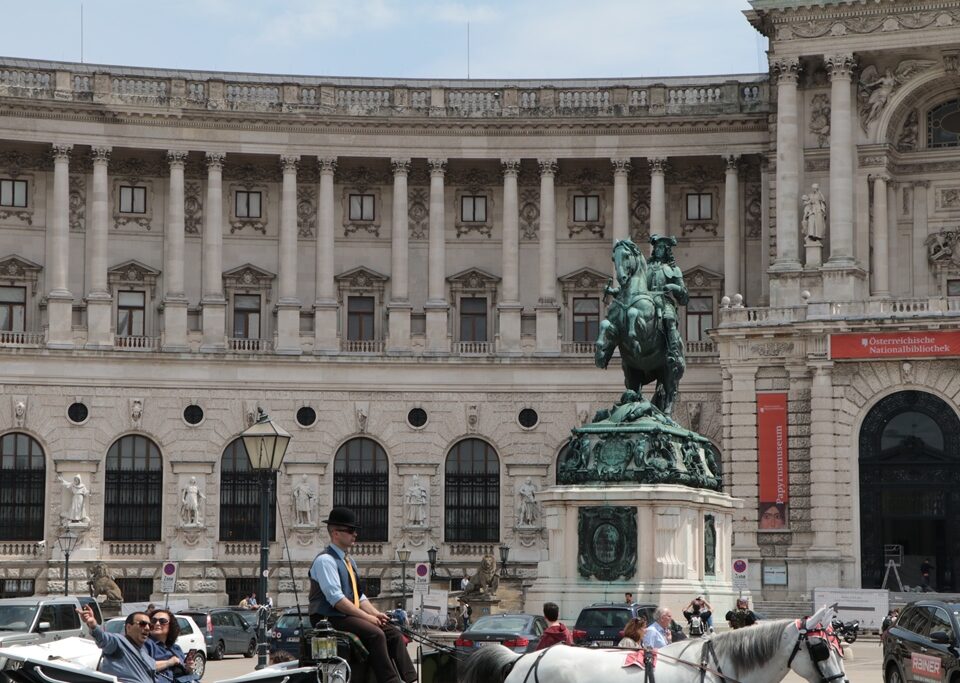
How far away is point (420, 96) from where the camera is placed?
3078 inches

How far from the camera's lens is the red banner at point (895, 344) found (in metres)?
66.6

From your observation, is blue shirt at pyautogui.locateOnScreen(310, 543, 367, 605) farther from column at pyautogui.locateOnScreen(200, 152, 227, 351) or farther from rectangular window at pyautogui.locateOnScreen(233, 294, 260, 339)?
rectangular window at pyautogui.locateOnScreen(233, 294, 260, 339)

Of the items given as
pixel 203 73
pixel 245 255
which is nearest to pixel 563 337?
pixel 245 255

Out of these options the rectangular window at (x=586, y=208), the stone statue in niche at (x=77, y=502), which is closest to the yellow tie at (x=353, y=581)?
the stone statue in niche at (x=77, y=502)

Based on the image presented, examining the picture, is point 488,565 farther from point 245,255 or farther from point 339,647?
point 339,647

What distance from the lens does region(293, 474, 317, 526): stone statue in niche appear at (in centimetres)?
7331

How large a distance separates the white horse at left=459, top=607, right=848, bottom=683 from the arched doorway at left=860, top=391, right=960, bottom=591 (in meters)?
50.9

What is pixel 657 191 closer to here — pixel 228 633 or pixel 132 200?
pixel 132 200

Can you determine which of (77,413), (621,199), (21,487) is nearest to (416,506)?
(77,413)

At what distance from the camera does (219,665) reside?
50.3m

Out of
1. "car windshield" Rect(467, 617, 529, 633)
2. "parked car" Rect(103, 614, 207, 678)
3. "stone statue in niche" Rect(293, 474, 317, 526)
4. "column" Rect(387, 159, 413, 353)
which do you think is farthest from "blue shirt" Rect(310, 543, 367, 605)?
"column" Rect(387, 159, 413, 353)

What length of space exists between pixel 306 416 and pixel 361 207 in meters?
9.84

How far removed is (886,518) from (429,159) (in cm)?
2429

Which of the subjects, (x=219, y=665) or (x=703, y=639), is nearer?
(x=703, y=639)
